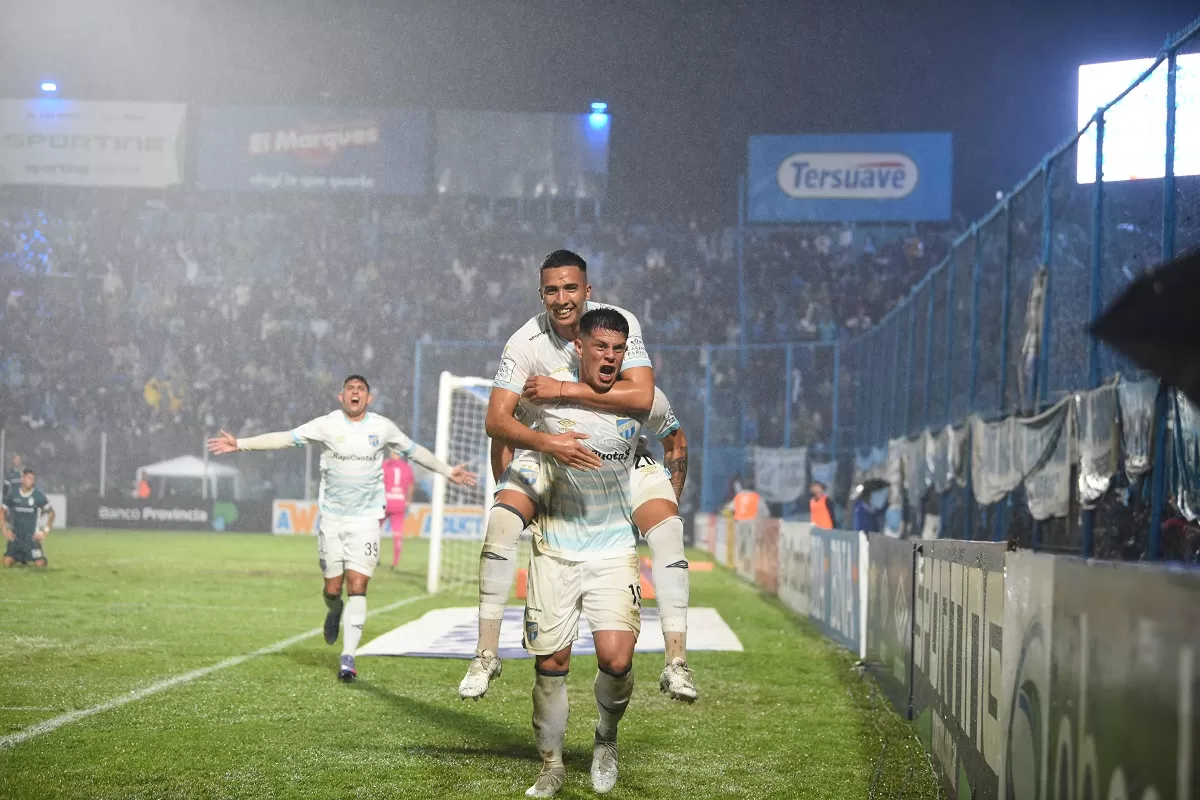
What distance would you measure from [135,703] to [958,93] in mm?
35300

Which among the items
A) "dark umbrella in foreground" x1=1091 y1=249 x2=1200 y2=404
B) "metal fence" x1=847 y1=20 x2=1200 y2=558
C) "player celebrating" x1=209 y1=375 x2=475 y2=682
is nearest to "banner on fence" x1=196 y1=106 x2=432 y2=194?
"metal fence" x1=847 y1=20 x2=1200 y2=558

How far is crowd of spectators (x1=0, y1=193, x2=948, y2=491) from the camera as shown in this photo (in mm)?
40719

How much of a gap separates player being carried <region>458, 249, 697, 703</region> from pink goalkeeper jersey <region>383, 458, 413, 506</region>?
18.5 m

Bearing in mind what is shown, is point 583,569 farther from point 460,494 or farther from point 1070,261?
point 460,494

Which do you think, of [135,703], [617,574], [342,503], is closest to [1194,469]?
[617,574]

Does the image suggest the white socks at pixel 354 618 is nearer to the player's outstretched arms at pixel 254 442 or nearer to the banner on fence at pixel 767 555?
the player's outstretched arms at pixel 254 442

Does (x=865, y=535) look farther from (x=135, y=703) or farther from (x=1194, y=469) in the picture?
(x=135, y=703)

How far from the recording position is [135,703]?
9.03m

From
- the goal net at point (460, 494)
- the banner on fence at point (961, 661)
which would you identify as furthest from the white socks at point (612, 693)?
the goal net at point (460, 494)

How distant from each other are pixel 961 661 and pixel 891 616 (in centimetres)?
376

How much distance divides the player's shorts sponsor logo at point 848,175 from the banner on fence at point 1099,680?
38.8m

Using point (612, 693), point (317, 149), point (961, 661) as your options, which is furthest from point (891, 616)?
point (317, 149)

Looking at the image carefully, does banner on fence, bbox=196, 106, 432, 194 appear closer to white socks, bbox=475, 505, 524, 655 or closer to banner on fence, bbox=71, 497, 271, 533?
banner on fence, bbox=71, 497, 271, 533

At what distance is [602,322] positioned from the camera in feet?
20.4
